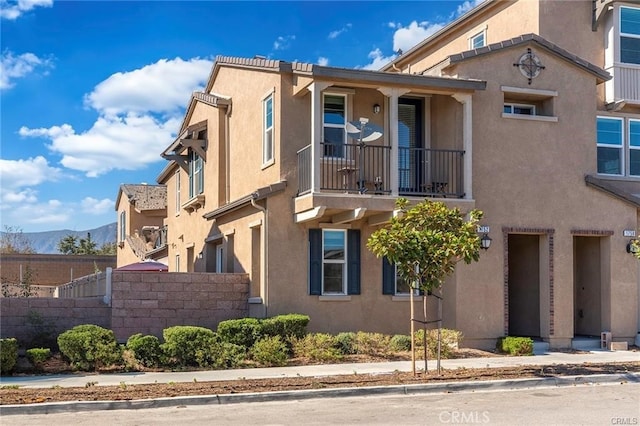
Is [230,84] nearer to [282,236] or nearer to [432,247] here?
[282,236]

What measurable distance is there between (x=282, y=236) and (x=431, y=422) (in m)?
7.96

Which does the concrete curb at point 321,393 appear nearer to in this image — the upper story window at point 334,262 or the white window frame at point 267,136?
the upper story window at point 334,262

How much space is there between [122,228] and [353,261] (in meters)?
23.5

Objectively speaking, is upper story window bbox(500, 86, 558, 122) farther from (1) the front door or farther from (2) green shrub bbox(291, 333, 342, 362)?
(2) green shrub bbox(291, 333, 342, 362)

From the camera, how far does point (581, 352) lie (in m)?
17.9

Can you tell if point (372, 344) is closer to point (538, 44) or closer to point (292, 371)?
point (292, 371)

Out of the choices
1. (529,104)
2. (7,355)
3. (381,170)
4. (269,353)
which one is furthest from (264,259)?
(529,104)

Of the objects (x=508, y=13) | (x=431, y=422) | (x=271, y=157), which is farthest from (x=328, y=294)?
(x=508, y=13)

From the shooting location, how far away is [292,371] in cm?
1446

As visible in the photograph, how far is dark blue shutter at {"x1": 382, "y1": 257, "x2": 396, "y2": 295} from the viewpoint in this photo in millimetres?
17953

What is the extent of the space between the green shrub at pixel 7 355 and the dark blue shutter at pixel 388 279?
822 cm

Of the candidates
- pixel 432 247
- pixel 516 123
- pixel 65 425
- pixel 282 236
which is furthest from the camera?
pixel 516 123

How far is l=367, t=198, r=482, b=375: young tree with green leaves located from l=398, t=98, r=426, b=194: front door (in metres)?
4.61

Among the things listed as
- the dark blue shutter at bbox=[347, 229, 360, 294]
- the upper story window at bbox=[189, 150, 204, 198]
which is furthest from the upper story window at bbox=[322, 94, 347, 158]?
the upper story window at bbox=[189, 150, 204, 198]
